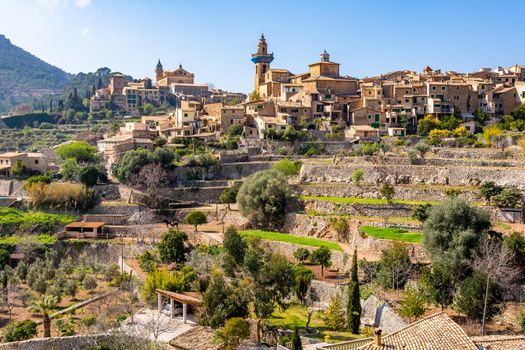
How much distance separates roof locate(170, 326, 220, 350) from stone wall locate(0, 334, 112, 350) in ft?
9.45

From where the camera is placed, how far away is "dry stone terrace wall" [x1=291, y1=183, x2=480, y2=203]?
4194 centimetres

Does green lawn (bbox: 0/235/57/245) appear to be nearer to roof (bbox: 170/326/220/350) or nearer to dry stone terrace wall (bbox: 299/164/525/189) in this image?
dry stone terrace wall (bbox: 299/164/525/189)

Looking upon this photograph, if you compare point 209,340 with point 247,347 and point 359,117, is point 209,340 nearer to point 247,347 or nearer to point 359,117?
point 247,347

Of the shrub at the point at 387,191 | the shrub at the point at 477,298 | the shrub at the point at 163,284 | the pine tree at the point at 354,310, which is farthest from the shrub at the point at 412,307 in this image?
the shrub at the point at 387,191

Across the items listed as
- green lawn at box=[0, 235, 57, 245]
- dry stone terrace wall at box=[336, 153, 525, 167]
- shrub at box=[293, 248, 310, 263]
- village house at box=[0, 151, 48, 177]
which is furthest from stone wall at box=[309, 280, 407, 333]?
village house at box=[0, 151, 48, 177]

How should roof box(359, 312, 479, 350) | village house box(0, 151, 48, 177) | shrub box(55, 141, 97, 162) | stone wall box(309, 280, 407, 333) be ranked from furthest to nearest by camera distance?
shrub box(55, 141, 97, 162)
village house box(0, 151, 48, 177)
stone wall box(309, 280, 407, 333)
roof box(359, 312, 479, 350)

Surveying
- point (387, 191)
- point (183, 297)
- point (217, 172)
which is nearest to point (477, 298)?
point (183, 297)

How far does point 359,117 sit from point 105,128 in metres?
36.2

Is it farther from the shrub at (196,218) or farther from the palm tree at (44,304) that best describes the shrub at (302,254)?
the palm tree at (44,304)

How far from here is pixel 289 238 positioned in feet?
132

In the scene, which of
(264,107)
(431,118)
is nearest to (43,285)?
(264,107)

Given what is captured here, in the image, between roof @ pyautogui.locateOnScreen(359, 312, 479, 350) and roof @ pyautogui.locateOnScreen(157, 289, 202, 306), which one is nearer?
roof @ pyautogui.locateOnScreen(359, 312, 479, 350)

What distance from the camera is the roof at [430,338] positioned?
18.0m

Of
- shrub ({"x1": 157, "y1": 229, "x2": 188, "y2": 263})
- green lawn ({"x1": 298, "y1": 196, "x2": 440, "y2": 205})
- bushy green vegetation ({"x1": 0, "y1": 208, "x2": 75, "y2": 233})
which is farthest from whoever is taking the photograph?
bushy green vegetation ({"x1": 0, "y1": 208, "x2": 75, "y2": 233})
